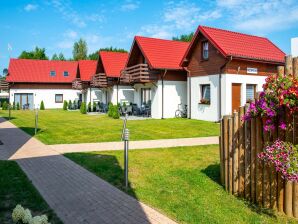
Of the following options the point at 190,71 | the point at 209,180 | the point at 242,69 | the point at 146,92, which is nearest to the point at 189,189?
the point at 209,180

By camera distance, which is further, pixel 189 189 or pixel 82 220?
pixel 189 189

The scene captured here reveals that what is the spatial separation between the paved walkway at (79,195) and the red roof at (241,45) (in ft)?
41.9

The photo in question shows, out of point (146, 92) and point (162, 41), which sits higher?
point (162, 41)

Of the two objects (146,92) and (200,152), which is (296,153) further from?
(146,92)

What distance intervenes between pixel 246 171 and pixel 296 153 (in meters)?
1.31

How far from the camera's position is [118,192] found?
5.89 meters

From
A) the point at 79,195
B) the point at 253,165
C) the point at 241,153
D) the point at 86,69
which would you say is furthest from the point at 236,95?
the point at 86,69

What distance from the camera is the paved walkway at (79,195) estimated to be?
15.4 ft

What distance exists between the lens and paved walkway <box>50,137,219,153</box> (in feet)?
35.1

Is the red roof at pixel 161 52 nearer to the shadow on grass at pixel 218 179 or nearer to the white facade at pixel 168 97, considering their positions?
the white facade at pixel 168 97

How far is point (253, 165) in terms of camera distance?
517 cm

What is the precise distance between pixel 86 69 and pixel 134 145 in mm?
28045

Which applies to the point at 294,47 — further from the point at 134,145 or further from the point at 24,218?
the point at 24,218

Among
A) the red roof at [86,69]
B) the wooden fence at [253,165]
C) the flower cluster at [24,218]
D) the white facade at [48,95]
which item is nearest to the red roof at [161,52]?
the red roof at [86,69]
